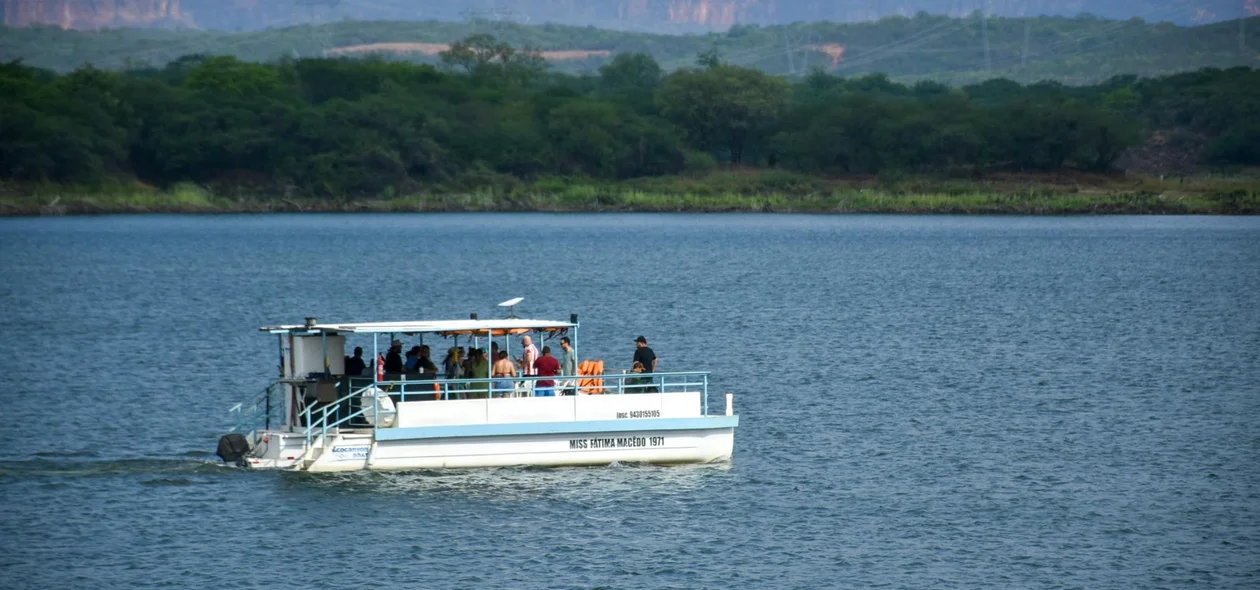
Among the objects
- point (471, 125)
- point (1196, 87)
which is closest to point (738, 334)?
point (471, 125)

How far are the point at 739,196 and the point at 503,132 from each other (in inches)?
784

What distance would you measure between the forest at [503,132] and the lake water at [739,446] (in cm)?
5538

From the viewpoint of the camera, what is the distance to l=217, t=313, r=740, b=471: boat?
96.5ft

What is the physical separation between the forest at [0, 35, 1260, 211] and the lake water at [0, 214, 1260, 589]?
2180 inches

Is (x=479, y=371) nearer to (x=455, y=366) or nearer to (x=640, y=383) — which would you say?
(x=455, y=366)

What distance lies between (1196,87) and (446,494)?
482ft

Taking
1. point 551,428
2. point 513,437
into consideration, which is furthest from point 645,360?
point 513,437

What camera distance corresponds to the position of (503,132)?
14562 centimetres

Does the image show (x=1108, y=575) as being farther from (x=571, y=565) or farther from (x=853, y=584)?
(x=571, y=565)

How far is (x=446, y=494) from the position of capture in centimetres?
2877

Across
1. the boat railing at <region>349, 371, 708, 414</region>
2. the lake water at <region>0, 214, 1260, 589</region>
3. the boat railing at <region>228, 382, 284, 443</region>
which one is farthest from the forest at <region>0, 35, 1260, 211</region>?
the boat railing at <region>349, 371, 708, 414</region>

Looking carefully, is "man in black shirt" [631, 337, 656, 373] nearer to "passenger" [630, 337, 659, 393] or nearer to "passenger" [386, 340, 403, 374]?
"passenger" [630, 337, 659, 393]

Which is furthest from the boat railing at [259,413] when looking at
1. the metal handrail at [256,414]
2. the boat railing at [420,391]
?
the boat railing at [420,391]

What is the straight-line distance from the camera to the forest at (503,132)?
135 meters
